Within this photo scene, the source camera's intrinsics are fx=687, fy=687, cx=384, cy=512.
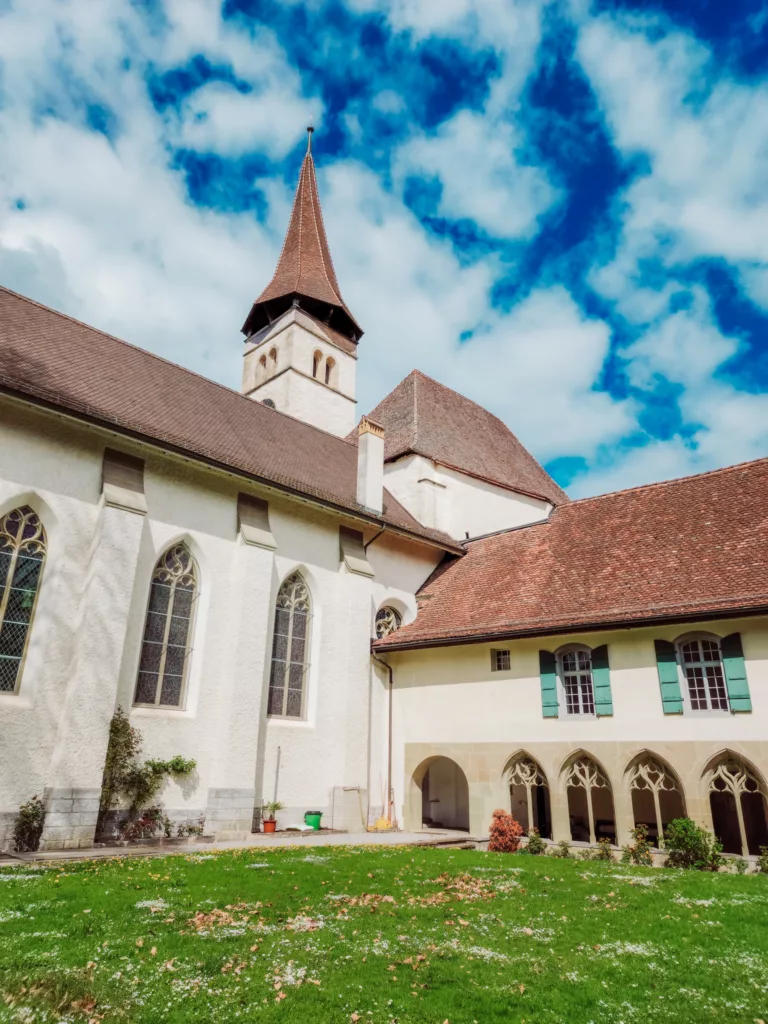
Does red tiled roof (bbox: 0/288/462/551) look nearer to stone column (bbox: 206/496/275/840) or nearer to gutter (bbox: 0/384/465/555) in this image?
gutter (bbox: 0/384/465/555)

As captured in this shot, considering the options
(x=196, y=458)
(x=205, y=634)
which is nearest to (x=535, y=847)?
(x=205, y=634)

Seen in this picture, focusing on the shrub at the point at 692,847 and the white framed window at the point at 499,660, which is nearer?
the shrub at the point at 692,847

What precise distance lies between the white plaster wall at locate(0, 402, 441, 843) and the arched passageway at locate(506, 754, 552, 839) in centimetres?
344

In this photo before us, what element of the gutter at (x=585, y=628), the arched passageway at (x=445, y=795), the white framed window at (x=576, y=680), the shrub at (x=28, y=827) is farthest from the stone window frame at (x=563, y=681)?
the shrub at (x=28, y=827)

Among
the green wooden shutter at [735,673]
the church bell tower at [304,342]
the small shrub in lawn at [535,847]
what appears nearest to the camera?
the green wooden shutter at [735,673]

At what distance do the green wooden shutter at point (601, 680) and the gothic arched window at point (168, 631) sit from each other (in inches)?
318

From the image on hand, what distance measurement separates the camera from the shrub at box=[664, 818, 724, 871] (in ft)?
36.3

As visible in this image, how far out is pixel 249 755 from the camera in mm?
13570

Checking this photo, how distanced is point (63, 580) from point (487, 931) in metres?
9.14

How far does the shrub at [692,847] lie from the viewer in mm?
11078

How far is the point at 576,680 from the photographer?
1395 centimetres

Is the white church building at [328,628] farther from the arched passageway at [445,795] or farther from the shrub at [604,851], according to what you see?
the shrub at [604,851]

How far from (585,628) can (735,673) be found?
2677 millimetres

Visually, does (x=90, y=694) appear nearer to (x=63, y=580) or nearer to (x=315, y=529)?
(x=63, y=580)
